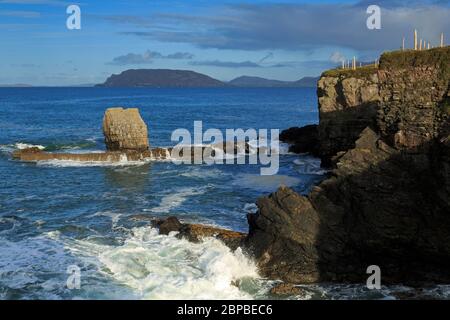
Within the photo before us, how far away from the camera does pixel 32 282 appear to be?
844 inches

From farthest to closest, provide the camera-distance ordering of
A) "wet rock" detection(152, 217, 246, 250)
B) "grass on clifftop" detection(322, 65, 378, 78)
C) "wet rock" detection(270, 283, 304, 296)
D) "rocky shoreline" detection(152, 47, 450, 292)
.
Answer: "grass on clifftop" detection(322, 65, 378, 78) < "wet rock" detection(152, 217, 246, 250) < "rocky shoreline" detection(152, 47, 450, 292) < "wet rock" detection(270, 283, 304, 296)

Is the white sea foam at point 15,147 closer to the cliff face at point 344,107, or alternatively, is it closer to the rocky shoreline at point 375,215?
the cliff face at point 344,107

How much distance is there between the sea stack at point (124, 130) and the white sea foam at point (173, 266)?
1111 inches

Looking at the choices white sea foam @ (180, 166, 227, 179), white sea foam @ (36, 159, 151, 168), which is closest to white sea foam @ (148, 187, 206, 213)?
white sea foam @ (180, 166, 227, 179)

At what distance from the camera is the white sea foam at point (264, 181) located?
4091 cm

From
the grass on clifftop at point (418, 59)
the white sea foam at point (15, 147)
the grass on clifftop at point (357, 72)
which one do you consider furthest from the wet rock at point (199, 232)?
the white sea foam at point (15, 147)

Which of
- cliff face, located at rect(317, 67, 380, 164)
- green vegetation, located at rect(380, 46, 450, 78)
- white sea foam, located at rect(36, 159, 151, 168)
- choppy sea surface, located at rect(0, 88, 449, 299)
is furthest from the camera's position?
white sea foam, located at rect(36, 159, 151, 168)

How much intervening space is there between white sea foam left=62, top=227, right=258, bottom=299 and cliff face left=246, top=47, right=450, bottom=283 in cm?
140

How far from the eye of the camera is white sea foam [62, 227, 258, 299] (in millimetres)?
20469

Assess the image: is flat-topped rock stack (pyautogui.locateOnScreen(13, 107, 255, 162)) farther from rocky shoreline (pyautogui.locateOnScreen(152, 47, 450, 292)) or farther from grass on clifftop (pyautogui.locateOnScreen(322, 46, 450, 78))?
rocky shoreline (pyautogui.locateOnScreen(152, 47, 450, 292))

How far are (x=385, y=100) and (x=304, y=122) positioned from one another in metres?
72.2

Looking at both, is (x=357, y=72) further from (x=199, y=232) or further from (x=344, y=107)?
(x=199, y=232)

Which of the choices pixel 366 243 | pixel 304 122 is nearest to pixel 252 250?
pixel 366 243

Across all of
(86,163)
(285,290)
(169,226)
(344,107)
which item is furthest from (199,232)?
(86,163)
